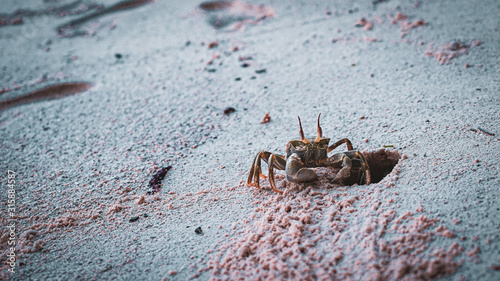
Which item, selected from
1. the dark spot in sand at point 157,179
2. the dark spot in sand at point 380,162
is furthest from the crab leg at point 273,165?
the dark spot in sand at point 157,179

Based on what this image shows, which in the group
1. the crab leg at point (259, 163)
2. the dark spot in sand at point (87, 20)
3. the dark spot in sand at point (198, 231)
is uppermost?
the dark spot in sand at point (87, 20)

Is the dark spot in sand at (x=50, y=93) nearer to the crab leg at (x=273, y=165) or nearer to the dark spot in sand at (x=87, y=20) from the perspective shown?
the dark spot in sand at (x=87, y=20)

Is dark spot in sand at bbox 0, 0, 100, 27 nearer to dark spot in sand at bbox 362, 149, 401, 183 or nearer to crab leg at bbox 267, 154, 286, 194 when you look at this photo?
crab leg at bbox 267, 154, 286, 194

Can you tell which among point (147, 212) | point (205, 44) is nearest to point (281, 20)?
point (205, 44)

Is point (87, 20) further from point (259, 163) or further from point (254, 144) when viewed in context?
point (259, 163)

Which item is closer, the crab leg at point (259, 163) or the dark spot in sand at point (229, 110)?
the crab leg at point (259, 163)

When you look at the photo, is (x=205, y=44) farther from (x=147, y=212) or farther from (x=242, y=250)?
(x=242, y=250)

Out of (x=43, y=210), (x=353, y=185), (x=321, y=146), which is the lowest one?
(x=43, y=210)
